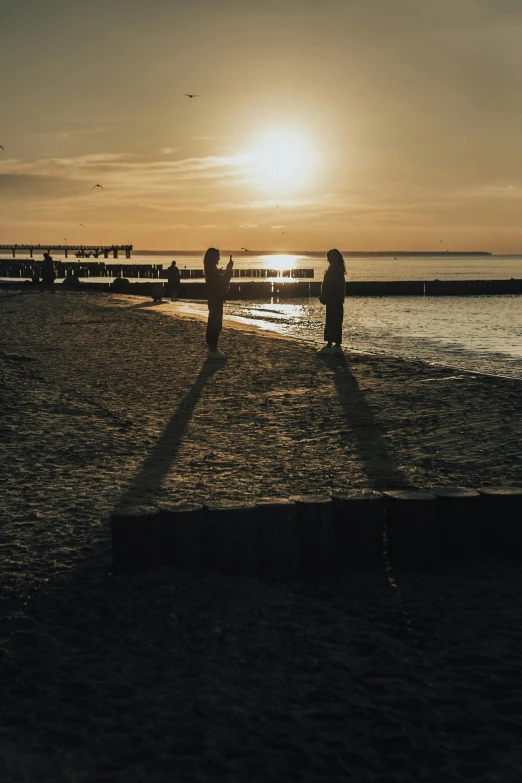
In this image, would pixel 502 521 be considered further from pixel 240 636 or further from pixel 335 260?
pixel 335 260

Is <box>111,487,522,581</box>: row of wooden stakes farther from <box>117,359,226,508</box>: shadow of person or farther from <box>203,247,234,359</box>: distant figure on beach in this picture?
<box>203,247,234,359</box>: distant figure on beach

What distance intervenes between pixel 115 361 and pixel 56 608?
1046cm

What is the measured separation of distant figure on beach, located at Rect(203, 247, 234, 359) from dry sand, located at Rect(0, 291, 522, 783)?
6.36 metres

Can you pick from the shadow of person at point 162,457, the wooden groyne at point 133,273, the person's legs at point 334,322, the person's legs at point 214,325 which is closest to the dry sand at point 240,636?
the shadow of person at point 162,457

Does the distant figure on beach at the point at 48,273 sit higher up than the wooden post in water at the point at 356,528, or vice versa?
the distant figure on beach at the point at 48,273

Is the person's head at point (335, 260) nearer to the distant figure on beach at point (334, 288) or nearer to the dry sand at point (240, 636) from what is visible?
the distant figure on beach at point (334, 288)

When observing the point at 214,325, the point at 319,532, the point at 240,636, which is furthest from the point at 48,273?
the point at 240,636

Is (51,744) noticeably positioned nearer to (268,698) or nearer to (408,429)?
(268,698)

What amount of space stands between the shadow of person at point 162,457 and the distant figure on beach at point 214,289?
360cm

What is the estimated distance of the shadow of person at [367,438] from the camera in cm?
661

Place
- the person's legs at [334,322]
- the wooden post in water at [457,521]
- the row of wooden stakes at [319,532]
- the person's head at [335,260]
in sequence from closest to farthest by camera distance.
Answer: the row of wooden stakes at [319,532]
the wooden post in water at [457,521]
the person's head at [335,260]
the person's legs at [334,322]

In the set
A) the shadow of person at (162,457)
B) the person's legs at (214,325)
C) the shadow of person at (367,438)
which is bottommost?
the shadow of person at (162,457)

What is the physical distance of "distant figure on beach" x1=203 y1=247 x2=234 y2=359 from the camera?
579 inches

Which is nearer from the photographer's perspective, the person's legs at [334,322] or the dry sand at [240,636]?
the dry sand at [240,636]
